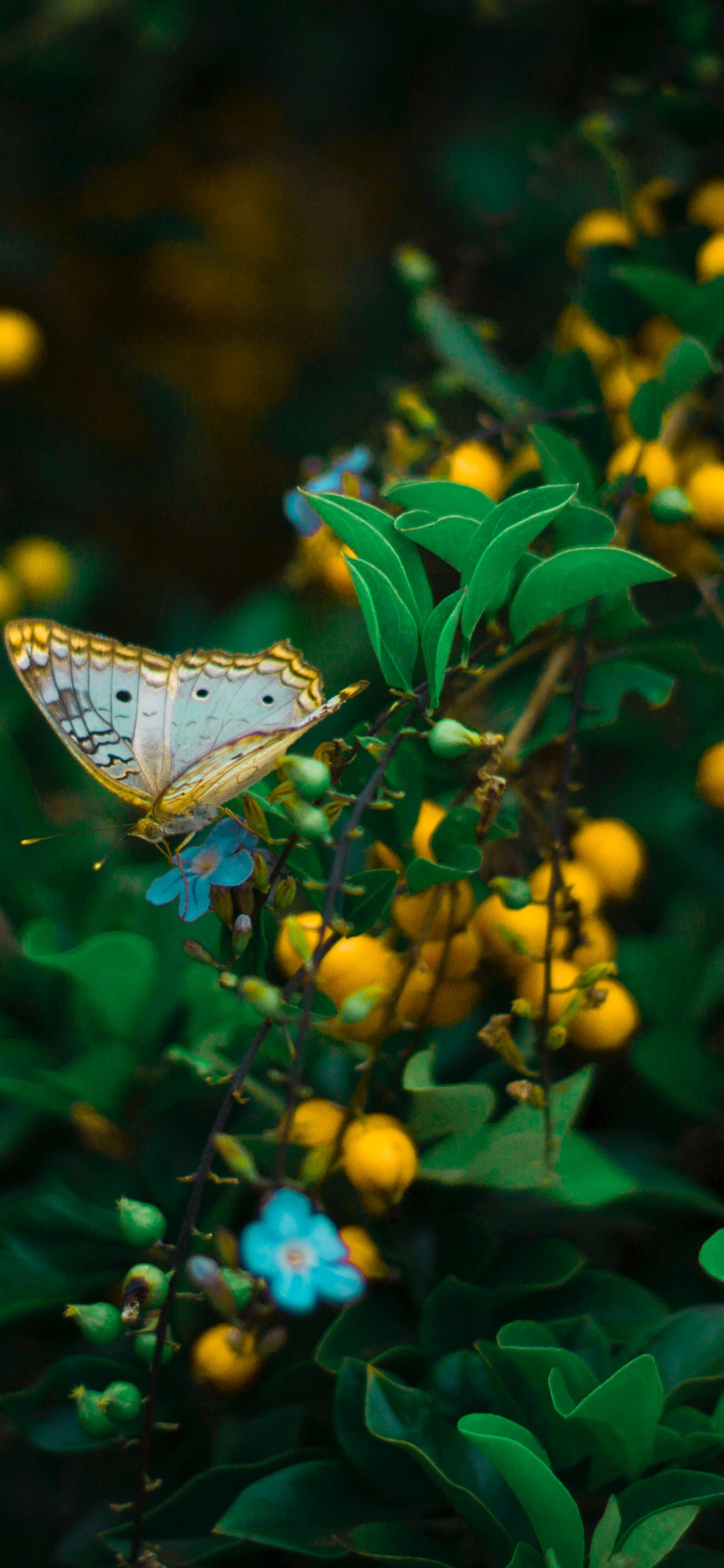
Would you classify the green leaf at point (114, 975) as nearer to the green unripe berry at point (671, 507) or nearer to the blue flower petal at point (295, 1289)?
the blue flower petal at point (295, 1289)

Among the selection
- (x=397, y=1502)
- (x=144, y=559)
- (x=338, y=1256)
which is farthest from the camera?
(x=144, y=559)

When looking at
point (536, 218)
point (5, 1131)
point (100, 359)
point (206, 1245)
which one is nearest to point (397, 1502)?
point (206, 1245)

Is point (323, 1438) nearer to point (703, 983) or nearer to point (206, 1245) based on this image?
point (206, 1245)

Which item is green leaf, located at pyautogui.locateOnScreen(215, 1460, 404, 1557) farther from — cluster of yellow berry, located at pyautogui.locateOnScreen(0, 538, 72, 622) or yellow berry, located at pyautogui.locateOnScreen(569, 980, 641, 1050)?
cluster of yellow berry, located at pyautogui.locateOnScreen(0, 538, 72, 622)

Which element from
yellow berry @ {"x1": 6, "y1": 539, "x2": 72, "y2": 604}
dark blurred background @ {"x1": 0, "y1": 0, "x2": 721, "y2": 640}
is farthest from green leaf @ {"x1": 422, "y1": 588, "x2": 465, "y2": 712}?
yellow berry @ {"x1": 6, "y1": 539, "x2": 72, "y2": 604}

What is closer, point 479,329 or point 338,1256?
point 338,1256

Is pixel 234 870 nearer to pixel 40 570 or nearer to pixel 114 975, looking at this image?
pixel 114 975

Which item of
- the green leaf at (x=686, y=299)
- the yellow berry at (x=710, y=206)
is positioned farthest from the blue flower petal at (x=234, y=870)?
the yellow berry at (x=710, y=206)
